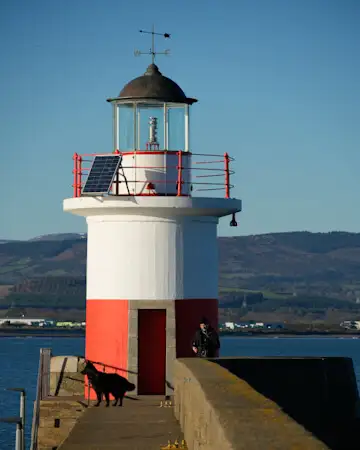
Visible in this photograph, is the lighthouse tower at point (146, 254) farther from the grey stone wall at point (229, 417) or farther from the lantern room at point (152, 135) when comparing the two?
the grey stone wall at point (229, 417)

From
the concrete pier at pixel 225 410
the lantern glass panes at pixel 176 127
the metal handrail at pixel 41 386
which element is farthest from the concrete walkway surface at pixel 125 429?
the lantern glass panes at pixel 176 127

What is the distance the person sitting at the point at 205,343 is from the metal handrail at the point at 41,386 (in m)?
2.59

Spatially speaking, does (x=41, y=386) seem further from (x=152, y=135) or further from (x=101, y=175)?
(x=152, y=135)

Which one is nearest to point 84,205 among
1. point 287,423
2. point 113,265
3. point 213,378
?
point 113,265

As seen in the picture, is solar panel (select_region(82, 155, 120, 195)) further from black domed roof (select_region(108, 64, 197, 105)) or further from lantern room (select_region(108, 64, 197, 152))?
black domed roof (select_region(108, 64, 197, 105))

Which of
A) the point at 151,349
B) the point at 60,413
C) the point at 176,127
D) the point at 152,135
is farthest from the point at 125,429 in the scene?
the point at 176,127

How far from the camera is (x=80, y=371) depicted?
21.6m

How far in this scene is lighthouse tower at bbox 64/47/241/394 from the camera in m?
20.8

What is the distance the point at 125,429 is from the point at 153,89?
24.9 ft

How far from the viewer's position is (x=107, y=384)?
66.0 ft

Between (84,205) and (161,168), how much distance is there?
137 centimetres

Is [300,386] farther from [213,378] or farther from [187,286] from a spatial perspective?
Answer: [213,378]

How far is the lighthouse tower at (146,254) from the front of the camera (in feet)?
68.3

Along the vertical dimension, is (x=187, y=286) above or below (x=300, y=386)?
above
